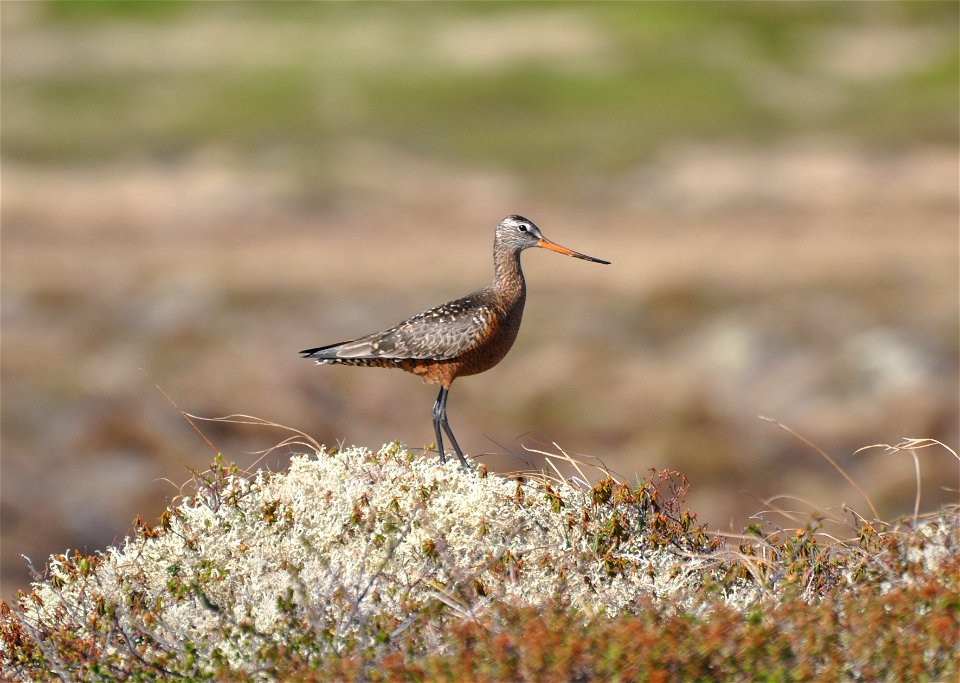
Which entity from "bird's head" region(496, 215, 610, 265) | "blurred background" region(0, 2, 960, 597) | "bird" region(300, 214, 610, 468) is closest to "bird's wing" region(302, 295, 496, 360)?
→ "bird" region(300, 214, 610, 468)

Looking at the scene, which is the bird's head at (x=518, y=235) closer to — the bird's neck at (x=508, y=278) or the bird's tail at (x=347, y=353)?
the bird's neck at (x=508, y=278)

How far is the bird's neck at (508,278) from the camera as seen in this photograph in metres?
9.30

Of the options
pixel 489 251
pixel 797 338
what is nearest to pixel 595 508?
pixel 797 338

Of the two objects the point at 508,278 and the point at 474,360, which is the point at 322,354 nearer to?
the point at 474,360

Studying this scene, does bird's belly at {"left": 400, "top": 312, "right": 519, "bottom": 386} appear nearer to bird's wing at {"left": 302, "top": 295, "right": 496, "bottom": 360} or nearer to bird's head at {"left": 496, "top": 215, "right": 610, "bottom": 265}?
bird's wing at {"left": 302, "top": 295, "right": 496, "bottom": 360}

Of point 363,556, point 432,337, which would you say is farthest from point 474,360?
point 363,556

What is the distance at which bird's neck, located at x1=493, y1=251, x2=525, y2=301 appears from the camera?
9305 mm

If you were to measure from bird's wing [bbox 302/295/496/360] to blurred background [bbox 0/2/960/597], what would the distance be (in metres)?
1.13

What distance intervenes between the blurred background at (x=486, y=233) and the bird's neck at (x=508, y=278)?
4.87ft

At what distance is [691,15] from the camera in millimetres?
64812

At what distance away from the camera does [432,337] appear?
9.14m

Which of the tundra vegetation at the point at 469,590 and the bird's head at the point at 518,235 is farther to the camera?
the bird's head at the point at 518,235

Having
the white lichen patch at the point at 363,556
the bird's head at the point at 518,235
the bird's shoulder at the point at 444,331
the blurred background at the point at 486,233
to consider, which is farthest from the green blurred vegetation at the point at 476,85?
the white lichen patch at the point at 363,556

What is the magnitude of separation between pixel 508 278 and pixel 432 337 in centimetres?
71
